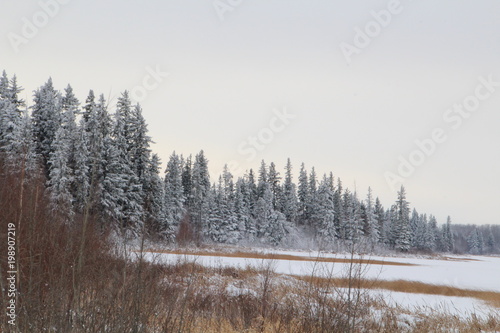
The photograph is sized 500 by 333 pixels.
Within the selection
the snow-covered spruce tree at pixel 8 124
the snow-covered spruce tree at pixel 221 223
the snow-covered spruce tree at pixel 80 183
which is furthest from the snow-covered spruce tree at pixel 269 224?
the snow-covered spruce tree at pixel 80 183

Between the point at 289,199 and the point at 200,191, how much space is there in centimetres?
1652

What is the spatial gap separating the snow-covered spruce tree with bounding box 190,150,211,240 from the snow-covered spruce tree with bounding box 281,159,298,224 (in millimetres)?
13589

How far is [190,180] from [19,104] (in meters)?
30.2

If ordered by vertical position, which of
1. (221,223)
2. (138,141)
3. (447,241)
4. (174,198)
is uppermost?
(138,141)

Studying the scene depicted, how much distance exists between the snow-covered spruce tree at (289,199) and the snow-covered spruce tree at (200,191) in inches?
535

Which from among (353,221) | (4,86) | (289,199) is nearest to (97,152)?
(353,221)

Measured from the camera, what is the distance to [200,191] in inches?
2298

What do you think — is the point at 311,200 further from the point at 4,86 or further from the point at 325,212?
the point at 4,86

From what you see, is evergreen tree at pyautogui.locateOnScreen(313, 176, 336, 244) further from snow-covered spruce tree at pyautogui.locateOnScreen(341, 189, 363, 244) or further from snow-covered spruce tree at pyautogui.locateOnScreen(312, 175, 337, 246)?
snow-covered spruce tree at pyautogui.locateOnScreen(341, 189, 363, 244)

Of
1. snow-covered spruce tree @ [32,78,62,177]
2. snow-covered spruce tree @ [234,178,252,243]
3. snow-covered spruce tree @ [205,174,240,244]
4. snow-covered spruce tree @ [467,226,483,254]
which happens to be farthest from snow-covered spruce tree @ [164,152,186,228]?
snow-covered spruce tree @ [467,226,483,254]

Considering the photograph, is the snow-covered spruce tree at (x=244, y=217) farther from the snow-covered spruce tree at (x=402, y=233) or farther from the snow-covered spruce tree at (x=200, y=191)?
the snow-covered spruce tree at (x=402, y=233)

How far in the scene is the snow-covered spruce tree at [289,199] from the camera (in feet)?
214

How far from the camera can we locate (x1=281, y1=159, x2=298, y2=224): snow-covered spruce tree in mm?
65250

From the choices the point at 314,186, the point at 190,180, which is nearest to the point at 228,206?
the point at 190,180
